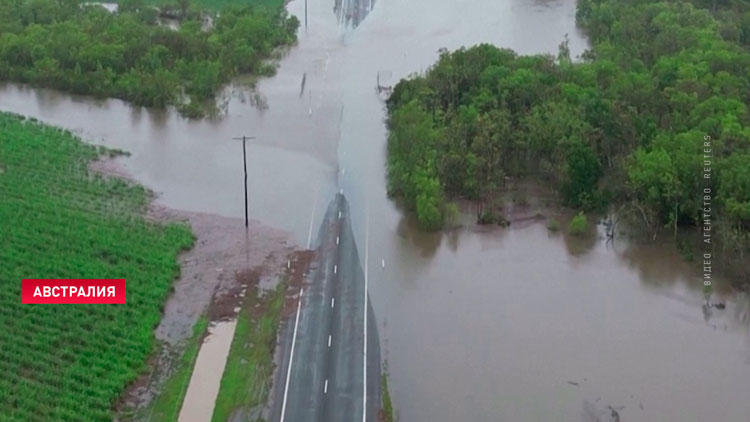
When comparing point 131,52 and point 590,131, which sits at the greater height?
point 131,52

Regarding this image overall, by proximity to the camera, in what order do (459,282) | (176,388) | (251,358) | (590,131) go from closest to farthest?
(176,388), (251,358), (459,282), (590,131)

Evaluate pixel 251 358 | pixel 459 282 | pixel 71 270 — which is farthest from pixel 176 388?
pixel 459 282

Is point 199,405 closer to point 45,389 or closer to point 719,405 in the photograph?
point 45,389

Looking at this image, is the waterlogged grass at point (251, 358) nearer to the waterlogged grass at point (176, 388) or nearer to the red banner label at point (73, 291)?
the waterlogged grass at point (176, 388)

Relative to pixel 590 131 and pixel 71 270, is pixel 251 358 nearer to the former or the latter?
pixel 71 270

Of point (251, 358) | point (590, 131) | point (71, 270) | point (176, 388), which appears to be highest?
point (590, 131)

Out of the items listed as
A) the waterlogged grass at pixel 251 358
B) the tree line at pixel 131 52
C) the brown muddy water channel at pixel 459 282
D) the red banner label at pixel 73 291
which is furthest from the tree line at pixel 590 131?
the red banner label at pixel 73 291
